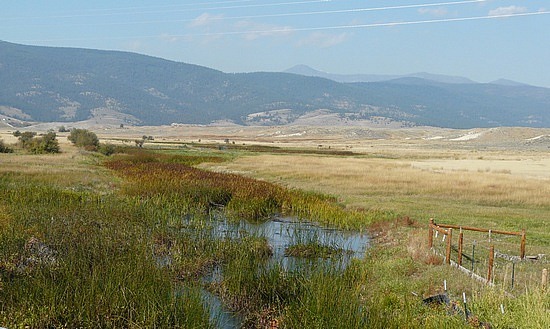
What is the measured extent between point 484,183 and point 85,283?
3307cm

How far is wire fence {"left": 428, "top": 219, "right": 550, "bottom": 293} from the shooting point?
515 inches

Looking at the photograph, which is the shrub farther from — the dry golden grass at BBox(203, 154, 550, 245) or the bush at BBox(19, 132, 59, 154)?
the dry golden grass at BBox(203, 154, 550, 245)

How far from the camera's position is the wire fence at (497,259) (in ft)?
42.9

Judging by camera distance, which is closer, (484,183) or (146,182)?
(146,182)

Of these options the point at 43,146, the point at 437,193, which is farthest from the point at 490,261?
the point at 43,146

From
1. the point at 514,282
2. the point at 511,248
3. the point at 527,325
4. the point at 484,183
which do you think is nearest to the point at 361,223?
the point at 511,248

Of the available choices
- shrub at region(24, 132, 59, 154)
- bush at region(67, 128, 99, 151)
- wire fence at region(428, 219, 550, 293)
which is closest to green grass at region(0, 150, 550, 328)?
wire fence at region(428, 219, 550, 293)

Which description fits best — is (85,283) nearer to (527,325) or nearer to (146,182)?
(527,325)

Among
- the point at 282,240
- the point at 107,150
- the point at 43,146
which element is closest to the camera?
the point at 282,240

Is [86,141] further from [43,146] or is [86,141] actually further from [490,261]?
[490,261]

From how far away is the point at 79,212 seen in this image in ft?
57.9

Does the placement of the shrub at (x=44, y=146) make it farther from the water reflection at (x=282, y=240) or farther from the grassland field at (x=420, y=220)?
the water reflection at (x=282, y=240)

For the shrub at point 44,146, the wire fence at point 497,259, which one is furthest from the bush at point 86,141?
the wire fence at point 497,259

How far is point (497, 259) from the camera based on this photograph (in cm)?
1655
